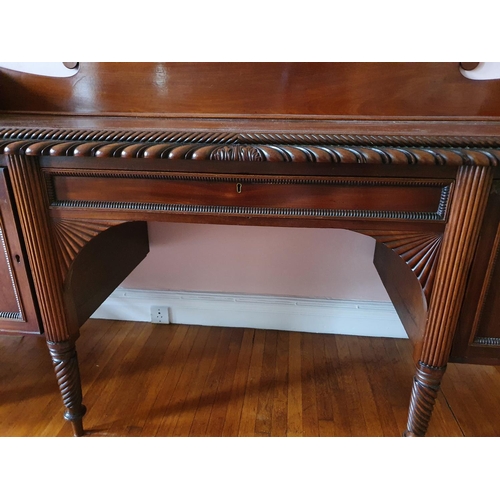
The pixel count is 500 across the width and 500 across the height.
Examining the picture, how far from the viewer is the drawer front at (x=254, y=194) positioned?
71 cm

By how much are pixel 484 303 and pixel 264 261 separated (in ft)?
2.29

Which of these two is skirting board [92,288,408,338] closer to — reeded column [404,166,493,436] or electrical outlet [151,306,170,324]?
electrical outlet [151,306,170,324]

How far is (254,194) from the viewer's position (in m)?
0.73

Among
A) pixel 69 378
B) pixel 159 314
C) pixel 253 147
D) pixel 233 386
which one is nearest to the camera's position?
pixel 253 147

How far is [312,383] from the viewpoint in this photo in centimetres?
118

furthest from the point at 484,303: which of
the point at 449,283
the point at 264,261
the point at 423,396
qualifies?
the point at 264,261

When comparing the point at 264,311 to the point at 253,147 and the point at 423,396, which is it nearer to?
the point at 423,396

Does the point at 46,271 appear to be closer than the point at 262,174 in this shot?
No

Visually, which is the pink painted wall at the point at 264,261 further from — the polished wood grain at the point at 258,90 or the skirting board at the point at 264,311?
the polished wood grain at the point at 258,90

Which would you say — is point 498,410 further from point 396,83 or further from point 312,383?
point 396,83

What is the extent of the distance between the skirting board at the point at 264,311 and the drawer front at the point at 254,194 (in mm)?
670

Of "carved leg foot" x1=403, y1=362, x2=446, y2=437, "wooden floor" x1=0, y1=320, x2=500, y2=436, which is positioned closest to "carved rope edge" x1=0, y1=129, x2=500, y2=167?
"carved leg foot" x1=403, y1=362, x2=446, y2=437

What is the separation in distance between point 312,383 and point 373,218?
0.67 metres

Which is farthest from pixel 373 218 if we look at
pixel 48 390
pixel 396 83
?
pixel 48 390
